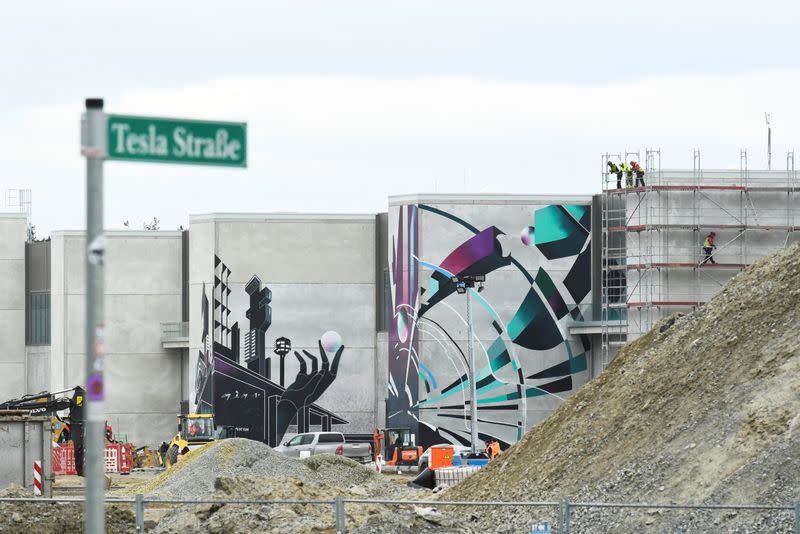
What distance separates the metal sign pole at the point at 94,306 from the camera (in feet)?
28.5

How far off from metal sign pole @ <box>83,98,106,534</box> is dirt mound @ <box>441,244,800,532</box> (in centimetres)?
1477

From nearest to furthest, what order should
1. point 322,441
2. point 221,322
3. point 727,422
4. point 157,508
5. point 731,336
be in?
point 727,422
point 731,336
point 157,508
point 322,441
point 221,322

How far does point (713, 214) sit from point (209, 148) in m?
58.7

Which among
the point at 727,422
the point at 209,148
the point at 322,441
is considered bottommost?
the point at 322,441

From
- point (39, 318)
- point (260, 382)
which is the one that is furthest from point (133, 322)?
point (260, 382)

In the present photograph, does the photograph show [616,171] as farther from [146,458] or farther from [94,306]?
[94,306]

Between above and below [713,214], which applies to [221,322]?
below

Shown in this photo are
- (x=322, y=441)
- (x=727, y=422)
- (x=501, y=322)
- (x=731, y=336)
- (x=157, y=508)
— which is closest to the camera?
(x=727, y=422)

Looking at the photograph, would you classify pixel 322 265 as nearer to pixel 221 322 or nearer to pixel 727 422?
pixel 221 322

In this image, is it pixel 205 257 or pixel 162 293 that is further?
pixel 162 293

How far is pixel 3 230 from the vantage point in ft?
274

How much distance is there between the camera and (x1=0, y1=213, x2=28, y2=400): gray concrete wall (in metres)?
83.4

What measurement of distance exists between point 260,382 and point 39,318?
54.9 ft

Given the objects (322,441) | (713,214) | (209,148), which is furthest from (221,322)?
(209,148)
